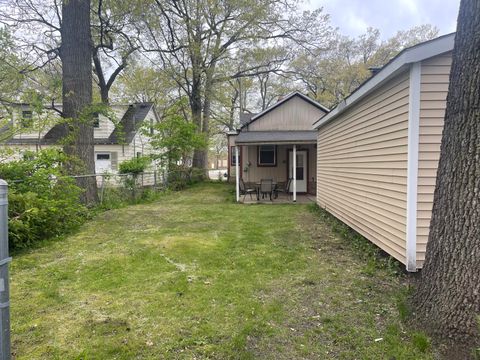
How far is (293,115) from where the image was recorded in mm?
14336

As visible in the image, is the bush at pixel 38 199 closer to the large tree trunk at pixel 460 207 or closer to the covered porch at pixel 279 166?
the large tree trunk at pixel 460 207

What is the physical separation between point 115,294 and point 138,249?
183 cm

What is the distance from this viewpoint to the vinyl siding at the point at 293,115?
14.3 m

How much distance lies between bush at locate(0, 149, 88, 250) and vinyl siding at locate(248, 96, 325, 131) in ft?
32.4

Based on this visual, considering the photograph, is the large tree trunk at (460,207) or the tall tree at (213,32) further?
the tall tree at (213,32)

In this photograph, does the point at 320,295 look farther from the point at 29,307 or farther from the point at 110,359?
the point at 29,307

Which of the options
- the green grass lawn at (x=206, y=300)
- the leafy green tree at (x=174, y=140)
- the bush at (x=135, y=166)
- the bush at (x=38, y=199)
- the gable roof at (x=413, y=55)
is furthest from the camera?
the leafy green tree at (x=174, y=140)

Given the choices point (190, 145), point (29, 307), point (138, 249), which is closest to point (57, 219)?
point (138, 249)

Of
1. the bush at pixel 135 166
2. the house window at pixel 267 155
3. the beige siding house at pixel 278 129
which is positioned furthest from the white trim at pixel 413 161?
the bush at pixel 135 166

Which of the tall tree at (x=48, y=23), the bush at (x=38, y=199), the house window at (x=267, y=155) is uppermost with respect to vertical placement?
the tall tree at (x=48, y=23)

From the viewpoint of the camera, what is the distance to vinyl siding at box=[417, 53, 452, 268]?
12.4 ft

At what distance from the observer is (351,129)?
646 centimetres

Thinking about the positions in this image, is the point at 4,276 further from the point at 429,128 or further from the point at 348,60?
the point at 348,60

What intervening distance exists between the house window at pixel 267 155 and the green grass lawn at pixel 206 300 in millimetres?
8592
